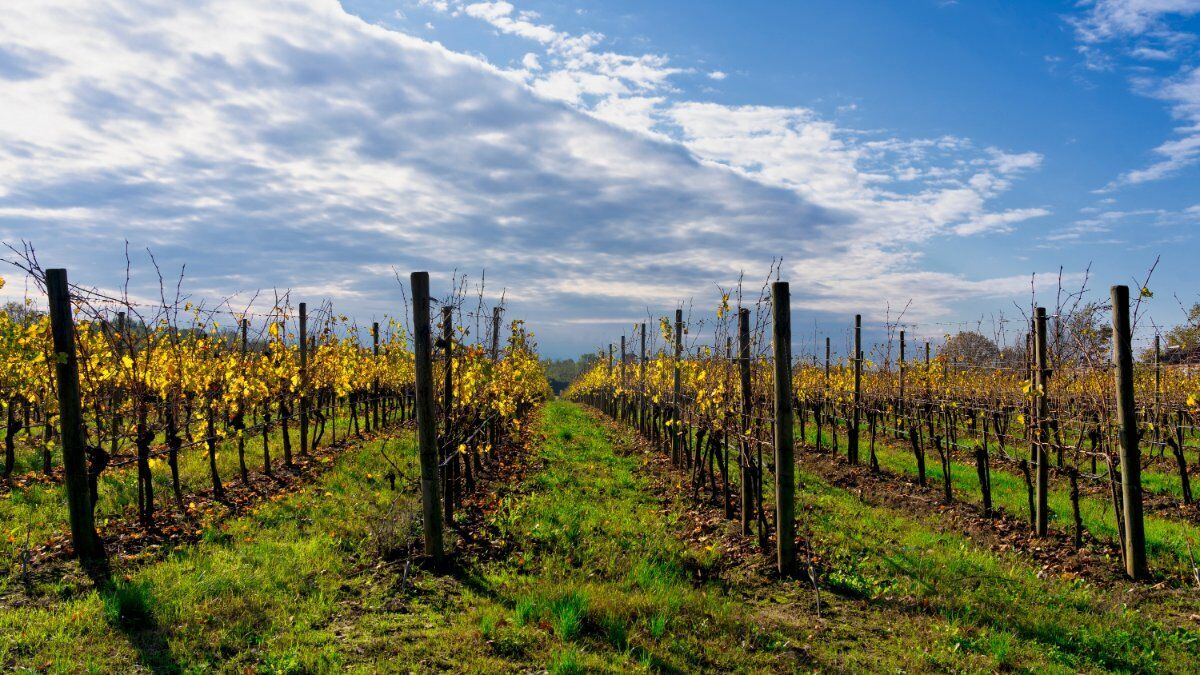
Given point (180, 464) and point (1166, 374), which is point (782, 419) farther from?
point (1166, 374)

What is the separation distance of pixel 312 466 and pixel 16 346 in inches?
242

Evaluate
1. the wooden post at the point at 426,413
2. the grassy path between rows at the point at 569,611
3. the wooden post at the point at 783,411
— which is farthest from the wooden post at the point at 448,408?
the wooden post at the point at 783,411

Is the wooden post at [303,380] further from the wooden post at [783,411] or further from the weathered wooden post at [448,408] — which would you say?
the wooden post at [783,411]

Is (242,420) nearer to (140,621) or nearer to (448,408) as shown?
(448,408)

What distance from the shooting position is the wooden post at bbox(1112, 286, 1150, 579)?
6.84 m

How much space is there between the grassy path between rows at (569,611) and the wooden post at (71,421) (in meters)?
0.68

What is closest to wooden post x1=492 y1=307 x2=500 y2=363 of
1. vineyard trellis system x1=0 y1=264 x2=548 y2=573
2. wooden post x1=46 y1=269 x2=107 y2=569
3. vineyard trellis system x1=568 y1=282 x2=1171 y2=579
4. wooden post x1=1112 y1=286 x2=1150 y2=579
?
vineyard trellis system x1=0 y1=264 x2=548 y2=573

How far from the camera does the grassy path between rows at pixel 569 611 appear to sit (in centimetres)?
481

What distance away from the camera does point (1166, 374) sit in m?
→ 19.7

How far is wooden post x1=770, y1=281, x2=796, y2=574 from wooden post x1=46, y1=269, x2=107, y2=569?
680 cm

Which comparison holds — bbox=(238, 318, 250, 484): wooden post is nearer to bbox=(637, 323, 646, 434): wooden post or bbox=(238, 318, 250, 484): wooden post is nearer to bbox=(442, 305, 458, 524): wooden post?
bbox=(442, 305, 458, 524): wooden post

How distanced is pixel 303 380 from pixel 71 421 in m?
7.54

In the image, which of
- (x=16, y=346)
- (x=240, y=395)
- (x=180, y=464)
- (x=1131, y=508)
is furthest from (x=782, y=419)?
(x=180, y=464)

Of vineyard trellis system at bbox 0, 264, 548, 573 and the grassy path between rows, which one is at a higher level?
vineyard trellis system at bbox 0, 264, 548, 573
